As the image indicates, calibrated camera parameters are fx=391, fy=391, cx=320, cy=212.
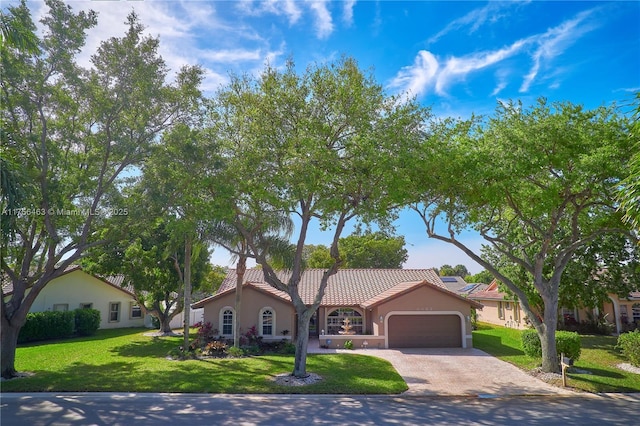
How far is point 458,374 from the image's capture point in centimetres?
1716

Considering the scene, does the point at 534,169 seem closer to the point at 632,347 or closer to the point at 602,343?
the point at 632,347

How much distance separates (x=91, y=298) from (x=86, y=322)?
362cm

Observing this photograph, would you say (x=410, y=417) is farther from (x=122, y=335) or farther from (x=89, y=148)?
(x=122, y=335)

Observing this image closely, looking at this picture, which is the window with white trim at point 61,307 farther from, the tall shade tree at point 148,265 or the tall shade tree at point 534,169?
the tall shade tree at point 534,169

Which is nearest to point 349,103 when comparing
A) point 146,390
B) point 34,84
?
point 34,84

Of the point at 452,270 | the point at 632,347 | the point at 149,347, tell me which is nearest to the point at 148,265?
the point at 149,347

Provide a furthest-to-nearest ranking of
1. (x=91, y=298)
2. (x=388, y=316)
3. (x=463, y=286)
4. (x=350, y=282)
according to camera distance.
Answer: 1. (x=463, y=286)
2. (x=91, y=298)
3. (x=350, y=282)
4. (x=388, y=316)

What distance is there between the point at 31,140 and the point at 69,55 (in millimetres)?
3515

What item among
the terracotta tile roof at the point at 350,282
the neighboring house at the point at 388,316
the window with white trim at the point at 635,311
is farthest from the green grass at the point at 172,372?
the window with white trim at the point at 635,311

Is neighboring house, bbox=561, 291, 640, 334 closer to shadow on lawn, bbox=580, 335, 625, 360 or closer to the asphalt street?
shadow on lawn, bbox=580, 335, 625, 360

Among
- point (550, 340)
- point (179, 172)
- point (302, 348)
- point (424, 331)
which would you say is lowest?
point (424, 331)

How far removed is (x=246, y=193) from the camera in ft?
51.9

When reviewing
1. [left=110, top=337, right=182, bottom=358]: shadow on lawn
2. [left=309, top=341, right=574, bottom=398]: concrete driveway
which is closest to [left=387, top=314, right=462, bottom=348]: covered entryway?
[left=309, top=341, right=574, bottom=398]: concrete driveway

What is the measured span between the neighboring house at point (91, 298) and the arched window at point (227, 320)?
13330 mm
